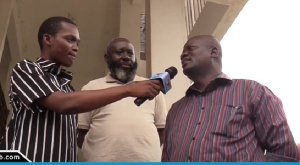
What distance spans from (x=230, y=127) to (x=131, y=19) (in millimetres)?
4384

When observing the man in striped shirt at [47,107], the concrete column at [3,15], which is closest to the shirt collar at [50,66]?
the man in striped shirt at [47,107]

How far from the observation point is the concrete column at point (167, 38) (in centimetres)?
471

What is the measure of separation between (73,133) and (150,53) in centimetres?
247

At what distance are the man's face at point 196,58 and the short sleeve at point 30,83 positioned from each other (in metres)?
0.89

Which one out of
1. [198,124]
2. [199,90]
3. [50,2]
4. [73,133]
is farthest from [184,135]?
[50,2]

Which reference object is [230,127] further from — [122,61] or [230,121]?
[122,61]

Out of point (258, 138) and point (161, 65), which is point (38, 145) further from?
point (161, 65)

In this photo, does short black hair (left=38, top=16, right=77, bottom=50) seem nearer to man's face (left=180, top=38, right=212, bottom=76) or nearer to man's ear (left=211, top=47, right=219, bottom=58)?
man's face (left=180, top=38, right=212, bottom=76)

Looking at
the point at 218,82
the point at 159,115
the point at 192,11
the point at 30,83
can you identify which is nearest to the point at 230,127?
the point at 218,82

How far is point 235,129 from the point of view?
2.52m

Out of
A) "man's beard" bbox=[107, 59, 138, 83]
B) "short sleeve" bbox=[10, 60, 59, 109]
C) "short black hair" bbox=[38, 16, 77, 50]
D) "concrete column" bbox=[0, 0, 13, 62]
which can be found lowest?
"short sleeve" bbox=[10, 60, 59, 109]

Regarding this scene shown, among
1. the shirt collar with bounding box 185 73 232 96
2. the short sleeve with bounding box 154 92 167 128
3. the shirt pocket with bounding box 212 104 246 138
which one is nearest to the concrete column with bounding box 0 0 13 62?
the short sleeve with bounding box 154 92 167 128

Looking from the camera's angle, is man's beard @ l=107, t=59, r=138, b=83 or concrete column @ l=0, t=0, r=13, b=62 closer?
man's beard @ l=107, t=59, r=138, b=83

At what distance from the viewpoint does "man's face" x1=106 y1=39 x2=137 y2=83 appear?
11.1 feet
